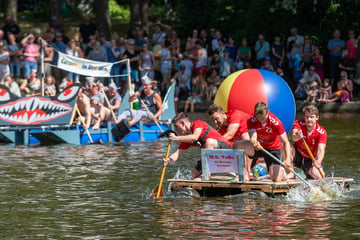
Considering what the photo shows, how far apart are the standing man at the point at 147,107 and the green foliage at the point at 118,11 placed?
24.0m

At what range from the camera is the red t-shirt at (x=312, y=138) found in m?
14.3

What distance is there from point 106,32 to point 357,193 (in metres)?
24.4

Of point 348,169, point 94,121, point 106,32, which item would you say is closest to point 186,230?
point 348,169

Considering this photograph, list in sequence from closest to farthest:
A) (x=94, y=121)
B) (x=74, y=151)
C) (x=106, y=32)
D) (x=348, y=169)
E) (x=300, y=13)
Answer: (x=348, y=169)
(x=74, y=151)
(x=94, y=121)
(x=300, y=13)
(x=106, y=32)

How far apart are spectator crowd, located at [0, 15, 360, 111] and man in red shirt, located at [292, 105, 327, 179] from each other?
14542 mm

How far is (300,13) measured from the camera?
3384 cm

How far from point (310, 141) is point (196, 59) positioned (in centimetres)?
1790

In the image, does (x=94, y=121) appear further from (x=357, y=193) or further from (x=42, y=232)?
(x=42, y=232)

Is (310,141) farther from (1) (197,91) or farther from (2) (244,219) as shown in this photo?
(1) (197,91)

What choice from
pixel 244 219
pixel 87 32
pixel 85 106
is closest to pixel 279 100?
pixel 244 219

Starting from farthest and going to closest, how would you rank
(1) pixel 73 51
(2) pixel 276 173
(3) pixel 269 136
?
(1) pixel 73 51
(3) pixel 269 136
(2) pixel 276 173

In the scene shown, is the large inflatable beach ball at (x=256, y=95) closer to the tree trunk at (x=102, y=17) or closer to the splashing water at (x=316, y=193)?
the splashing water at (x=316, y=193)

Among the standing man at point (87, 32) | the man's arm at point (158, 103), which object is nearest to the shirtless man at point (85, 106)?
the man's arm at point (158, 103)

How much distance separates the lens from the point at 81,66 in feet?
80.5
